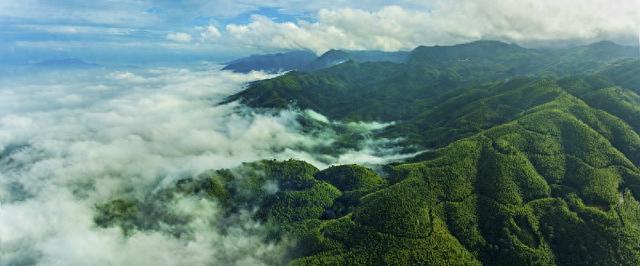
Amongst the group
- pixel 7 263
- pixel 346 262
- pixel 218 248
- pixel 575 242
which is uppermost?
pixel 575 242

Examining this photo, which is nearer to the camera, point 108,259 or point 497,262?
point 497,262

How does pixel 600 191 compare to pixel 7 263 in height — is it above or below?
above

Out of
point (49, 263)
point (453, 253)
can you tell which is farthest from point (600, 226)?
point (49, 263)

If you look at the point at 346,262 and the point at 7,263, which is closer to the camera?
the point at 346,262

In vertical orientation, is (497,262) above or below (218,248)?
above

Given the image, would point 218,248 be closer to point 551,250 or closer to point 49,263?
point 49,263

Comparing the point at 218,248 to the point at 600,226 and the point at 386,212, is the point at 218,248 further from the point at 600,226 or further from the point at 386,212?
the point at 600,226

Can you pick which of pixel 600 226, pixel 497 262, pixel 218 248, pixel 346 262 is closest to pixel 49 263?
pixel 218 248

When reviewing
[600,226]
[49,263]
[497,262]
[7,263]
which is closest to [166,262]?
[49,263]

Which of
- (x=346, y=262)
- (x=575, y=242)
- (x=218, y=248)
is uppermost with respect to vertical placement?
(x=575, y=242)
